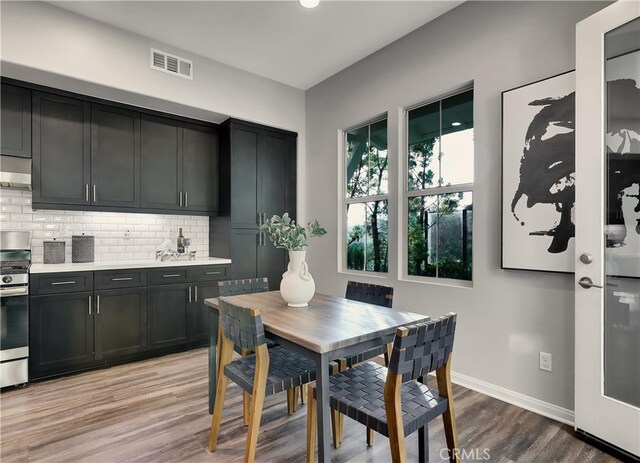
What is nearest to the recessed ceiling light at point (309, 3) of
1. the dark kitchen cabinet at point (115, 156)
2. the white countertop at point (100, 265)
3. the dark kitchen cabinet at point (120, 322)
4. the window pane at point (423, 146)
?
the window pane at point (423, 146)

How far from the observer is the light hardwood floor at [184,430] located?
1.95 meters

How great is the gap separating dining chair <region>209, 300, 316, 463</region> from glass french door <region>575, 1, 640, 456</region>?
166 cm

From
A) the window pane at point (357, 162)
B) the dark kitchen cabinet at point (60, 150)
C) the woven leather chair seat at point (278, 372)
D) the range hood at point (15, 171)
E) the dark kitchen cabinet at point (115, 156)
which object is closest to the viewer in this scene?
the woven leather chair seat at point (278, 372)

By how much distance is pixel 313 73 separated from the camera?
4.19 meters

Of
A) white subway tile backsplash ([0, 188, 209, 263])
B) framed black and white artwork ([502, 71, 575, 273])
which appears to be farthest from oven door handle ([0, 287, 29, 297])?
framed black and white artwork ([502, 71, 575, 273])

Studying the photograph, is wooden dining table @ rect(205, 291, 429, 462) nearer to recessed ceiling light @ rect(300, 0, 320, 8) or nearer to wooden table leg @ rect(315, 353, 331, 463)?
wooden table leg @ rect(315, 353, 331, 463)

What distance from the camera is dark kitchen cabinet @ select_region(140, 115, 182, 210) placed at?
3.77m

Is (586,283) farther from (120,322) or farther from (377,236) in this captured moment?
(120,322)

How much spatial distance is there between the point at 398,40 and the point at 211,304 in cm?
303

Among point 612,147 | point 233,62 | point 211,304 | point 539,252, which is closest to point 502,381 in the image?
point 539,252

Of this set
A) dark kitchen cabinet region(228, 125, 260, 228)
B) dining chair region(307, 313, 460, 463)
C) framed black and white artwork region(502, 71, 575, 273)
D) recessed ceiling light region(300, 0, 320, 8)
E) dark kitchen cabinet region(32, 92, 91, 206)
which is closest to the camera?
dining chair region(307, 313, 460, 463)

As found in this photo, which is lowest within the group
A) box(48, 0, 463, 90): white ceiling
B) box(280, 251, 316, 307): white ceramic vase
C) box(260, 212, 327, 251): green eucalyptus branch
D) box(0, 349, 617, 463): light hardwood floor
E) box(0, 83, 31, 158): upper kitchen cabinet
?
box(0, 349, 617, 463): light hardwood floor

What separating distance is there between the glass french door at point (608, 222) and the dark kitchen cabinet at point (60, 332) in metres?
3.86

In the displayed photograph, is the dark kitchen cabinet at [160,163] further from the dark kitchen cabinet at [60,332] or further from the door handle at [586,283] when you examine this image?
the door handle at [586,283]
